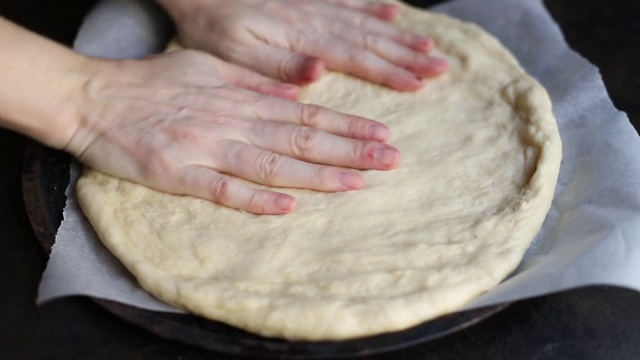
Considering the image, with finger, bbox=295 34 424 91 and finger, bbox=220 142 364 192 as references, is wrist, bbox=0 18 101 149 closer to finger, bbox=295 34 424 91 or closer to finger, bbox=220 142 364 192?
finger, bbox=220 142 364 192

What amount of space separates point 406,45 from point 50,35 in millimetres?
858

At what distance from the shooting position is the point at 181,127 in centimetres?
125

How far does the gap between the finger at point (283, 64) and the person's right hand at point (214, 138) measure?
0.12m

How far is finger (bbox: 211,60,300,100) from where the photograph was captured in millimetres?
1413

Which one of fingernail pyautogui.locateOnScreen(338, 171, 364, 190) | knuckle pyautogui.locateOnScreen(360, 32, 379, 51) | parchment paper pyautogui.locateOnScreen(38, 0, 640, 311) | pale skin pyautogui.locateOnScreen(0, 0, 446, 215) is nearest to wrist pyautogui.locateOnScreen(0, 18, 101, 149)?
pale skin pyautogui.locateOnScreen(0, 0, 446, 215)

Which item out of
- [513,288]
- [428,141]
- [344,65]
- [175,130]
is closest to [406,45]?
[344,65]

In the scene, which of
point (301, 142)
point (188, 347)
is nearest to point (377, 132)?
point (301, 142)

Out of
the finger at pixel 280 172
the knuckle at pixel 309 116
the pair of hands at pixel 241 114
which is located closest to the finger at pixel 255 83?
the pair of hands at pixel 241 114

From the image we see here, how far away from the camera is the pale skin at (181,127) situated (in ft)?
4.01

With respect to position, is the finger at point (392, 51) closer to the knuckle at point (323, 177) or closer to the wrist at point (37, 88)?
the knuckle at point (323, 177)

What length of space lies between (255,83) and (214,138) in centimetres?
21

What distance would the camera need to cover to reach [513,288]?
1.05m

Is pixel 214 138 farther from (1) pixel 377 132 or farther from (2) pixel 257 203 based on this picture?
(1) pixel 377 132

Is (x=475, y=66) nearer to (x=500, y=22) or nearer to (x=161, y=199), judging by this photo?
(x=500, y=22)
